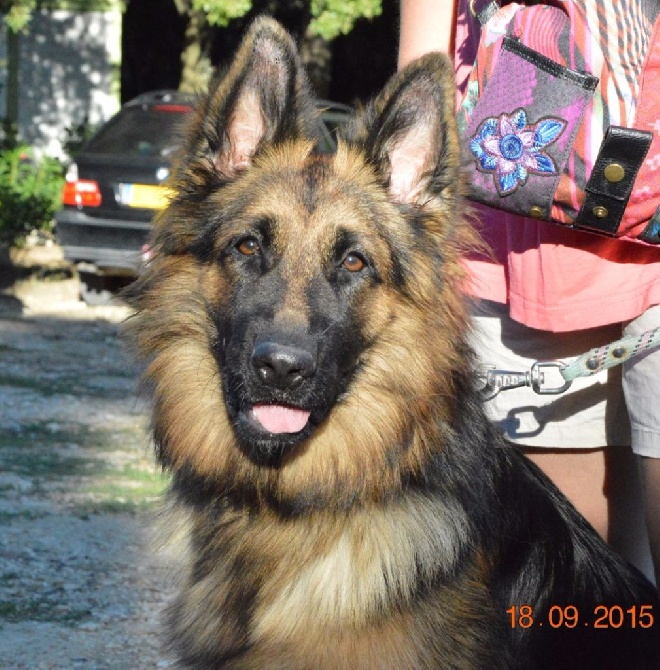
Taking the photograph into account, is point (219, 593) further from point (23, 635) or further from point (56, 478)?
point (56, 478)

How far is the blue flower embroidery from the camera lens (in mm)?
3096

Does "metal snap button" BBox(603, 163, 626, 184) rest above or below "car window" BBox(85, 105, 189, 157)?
above

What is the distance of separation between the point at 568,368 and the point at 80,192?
10.8m

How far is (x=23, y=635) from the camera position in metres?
4.93

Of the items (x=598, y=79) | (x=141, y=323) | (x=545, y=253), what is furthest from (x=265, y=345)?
(x=598, y=79)

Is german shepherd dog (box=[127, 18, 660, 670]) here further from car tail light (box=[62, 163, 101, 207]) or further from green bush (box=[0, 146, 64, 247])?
green bush (box=[0, 146, 64, 247])

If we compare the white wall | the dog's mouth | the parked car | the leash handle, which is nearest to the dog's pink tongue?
the dog's mouth

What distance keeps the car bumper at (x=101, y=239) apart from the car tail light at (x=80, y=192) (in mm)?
138

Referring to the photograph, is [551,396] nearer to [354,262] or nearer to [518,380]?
[518,380]

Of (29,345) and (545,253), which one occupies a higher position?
(545,253)

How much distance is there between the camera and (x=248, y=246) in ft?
11.8

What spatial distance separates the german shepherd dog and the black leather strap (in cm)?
52

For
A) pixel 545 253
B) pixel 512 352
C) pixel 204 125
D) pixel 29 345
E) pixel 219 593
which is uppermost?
pixel 204 125

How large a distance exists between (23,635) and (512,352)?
101 inches
